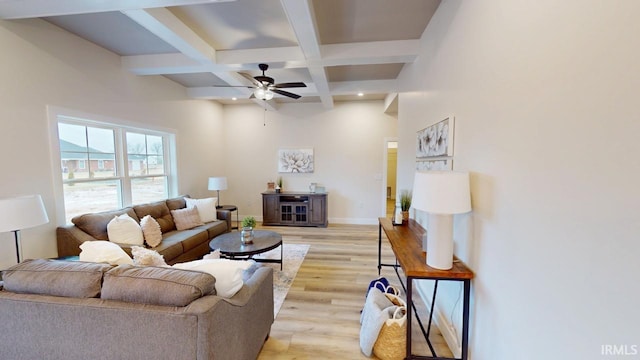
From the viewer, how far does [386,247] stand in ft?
14.6

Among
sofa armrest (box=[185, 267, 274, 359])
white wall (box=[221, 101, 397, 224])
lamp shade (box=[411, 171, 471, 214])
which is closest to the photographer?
sofa armrest (box=[185, 267, 274, 359])

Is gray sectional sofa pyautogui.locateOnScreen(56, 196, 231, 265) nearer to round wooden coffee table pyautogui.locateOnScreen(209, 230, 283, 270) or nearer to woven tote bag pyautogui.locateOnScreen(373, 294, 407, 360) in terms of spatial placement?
round wooden coffee table pyautogui.locateOnScreen(209, 230, 283, 270)

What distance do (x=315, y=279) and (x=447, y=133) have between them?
227cm

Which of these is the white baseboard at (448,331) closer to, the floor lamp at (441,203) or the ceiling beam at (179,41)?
the floor lamp at (441,203)

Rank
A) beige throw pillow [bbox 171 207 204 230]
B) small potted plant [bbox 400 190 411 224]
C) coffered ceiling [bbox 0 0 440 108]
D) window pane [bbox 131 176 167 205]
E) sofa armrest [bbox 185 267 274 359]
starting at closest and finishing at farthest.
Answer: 1. sofa armrest [bbox 185 267 274 359]
2. coffered ceiling [bbox 0 0 440 108]
3. small potted plant [bbox 400 190 411 224]
4. beige throw pillow [bbox 171 207 204 230]
5. window pane [bbox 131 176 167 205]

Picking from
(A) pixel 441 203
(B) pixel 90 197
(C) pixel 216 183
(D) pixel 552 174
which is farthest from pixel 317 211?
(D) pixel 552 174

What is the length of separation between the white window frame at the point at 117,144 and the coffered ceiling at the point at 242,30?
81 centimetres

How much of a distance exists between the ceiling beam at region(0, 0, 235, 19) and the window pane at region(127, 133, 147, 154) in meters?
1.88

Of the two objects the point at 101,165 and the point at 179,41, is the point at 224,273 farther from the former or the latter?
the point at 101,165

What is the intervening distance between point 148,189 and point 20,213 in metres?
2.43

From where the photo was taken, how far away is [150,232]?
3129mm

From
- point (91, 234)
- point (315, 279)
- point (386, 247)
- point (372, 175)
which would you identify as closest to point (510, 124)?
point (315, 279)

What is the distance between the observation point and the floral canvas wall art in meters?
6.14

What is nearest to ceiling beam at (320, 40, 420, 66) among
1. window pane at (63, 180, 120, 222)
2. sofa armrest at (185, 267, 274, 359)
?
sofa armrest at (185, 267, 274, 359)
